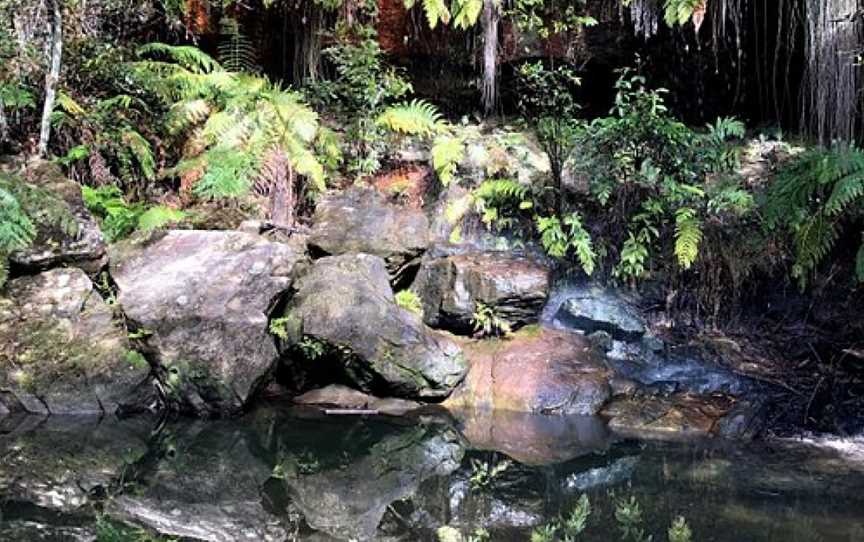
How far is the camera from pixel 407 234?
696 cm

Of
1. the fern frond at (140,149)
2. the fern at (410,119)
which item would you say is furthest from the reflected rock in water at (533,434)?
the fern frond at (140,149)

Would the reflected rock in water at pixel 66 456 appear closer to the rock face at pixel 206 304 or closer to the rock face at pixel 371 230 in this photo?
the rock face at pixel 206 304

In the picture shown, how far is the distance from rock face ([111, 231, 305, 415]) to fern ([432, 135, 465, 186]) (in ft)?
6.36

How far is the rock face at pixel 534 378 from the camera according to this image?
19.0 ft

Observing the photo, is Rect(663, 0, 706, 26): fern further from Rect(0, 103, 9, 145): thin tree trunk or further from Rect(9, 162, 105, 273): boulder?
Rect(0, 103, 9, 145): thin tree trunk

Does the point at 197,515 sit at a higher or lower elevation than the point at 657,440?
higher

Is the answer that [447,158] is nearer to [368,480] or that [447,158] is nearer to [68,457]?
[368,480]

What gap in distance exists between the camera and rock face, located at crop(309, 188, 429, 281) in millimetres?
6797

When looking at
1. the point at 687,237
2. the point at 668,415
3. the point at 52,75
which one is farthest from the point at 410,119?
the point at 668,415

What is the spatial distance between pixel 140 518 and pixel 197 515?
0.25 metres

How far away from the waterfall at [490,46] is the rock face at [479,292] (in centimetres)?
272

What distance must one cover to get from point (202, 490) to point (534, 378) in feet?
9.77

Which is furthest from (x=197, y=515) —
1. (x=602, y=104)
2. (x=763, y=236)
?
(x=602, y=104)

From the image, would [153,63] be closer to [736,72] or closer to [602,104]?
[602,104]
